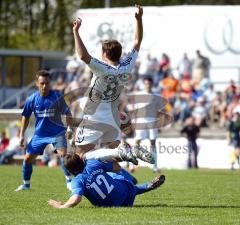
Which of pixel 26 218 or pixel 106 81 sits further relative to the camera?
pixel 106 81

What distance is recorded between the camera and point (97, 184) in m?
11.3

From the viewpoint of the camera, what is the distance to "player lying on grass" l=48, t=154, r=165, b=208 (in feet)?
36.8

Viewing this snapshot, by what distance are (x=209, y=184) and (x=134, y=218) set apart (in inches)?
284

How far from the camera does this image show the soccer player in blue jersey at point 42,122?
15.2 meters

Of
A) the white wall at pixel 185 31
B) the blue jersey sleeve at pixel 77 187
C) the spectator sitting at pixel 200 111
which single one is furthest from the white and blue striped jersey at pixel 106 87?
the white wall at pixel 185 31

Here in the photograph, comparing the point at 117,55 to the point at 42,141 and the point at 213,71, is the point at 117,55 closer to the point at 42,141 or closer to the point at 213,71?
the point at 42,141

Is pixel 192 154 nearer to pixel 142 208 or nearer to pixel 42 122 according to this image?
pixel 42 122

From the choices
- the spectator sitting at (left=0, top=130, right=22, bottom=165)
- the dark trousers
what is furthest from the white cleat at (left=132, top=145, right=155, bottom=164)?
the spectator sitting at (left=0, top=130, right=22, bottom=165)

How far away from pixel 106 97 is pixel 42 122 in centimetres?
331

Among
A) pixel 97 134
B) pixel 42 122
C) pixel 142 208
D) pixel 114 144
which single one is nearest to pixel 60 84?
pixel 42 122

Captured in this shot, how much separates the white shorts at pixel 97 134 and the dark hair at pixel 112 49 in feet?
3.52

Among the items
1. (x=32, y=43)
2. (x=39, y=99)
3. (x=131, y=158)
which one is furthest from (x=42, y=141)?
(x=32, y=43)

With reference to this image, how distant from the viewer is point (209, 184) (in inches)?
685

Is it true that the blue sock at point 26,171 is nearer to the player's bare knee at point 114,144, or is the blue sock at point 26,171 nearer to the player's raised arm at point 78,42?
the player's bare knee at point 114,144
